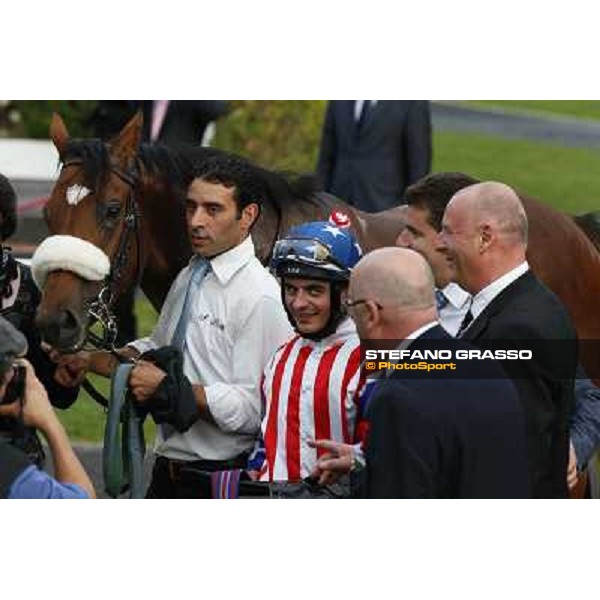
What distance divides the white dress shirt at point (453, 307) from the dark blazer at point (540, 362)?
0.43 meters

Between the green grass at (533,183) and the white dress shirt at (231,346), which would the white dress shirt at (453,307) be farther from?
the green grass at (533,183)

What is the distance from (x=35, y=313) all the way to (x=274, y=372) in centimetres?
86

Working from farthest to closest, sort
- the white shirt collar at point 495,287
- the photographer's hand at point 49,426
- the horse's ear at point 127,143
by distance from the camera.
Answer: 1. the horse's ear at point 127,143
2. the white shirt collar at point 495,287
3. the photographer's hand at point 49,426

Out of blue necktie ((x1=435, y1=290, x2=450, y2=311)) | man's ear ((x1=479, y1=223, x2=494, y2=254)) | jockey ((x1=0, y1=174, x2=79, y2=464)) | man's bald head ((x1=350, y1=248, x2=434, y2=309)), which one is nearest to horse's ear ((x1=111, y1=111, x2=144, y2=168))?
jockey ((x1=0, y1=174, x2=79, y2=464))

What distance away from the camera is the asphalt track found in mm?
6027

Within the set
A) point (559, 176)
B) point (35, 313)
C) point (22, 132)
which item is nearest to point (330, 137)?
point (559, 176)

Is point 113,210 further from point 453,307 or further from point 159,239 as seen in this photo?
point 453,307

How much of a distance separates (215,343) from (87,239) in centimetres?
63

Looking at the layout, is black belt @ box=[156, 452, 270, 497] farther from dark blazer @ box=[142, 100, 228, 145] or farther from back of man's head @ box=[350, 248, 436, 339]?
dark blazer @ box=[142, 100, 228, 145]

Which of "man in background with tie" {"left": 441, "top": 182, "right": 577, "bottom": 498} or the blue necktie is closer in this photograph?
"man in background with tie" {"left": 441, "top": 182, "right": 577, "bottom": 498}

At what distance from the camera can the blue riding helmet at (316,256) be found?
5148 mm

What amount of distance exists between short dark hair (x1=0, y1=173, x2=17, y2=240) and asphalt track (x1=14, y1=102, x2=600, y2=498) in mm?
203

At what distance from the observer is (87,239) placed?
582 centimetres

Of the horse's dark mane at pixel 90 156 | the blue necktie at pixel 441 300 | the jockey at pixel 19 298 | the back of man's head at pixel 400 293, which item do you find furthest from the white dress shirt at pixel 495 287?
the horse's dark mane at pixel 90 156
